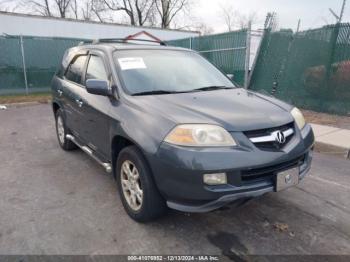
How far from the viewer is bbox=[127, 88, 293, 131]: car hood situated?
8.89 ft

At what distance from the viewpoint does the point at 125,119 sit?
3105 mm

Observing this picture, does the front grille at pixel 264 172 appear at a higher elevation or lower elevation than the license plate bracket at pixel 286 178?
higher

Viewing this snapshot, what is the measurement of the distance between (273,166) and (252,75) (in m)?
8.26

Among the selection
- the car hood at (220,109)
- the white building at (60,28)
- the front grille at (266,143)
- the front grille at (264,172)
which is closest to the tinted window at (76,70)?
the car hood at (220,109)

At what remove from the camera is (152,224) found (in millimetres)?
3105

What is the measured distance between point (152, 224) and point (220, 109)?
49.9 inches

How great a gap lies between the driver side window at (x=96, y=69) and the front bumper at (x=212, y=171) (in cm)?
153

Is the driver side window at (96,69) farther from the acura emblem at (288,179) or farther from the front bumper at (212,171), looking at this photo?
the acura emblem at (288,179)

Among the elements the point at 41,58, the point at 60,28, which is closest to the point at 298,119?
the point at 41,58

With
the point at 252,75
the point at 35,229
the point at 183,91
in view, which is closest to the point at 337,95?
the point at 252,75

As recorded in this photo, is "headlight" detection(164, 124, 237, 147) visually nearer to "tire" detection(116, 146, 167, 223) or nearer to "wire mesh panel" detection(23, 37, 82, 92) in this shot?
"tire" detection(116, 146, 167, 223)

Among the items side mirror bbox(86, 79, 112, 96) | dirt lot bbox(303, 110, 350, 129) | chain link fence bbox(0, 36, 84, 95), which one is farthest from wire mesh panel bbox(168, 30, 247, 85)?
side mirror bbox(86, 79, 112, 96)

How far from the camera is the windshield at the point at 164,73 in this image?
3459mm

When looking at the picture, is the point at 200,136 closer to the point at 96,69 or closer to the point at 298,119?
the point at 298,119
